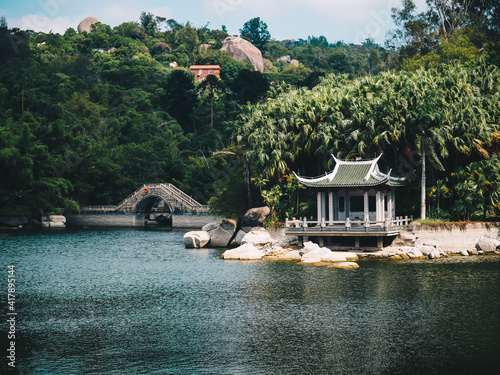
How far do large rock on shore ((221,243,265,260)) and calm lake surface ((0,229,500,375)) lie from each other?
4.75 feet

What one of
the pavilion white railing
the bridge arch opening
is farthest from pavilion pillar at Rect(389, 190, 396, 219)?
the bridge arch opening

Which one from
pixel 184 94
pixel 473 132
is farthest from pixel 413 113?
pixel 184 94

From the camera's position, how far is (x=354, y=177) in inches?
1977

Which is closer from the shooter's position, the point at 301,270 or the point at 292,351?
the point at 292,351

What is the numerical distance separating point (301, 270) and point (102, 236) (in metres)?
37.5

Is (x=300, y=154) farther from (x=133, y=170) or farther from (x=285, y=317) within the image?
(x=133, y=170)

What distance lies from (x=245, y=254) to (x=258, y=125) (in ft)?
60.9

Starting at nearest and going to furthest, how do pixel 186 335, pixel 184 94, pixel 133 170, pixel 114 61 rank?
pixel 186 335 < pixel 133 170 < pixel 184 94 < pixel 114 61

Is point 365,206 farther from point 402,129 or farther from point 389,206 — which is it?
point 402,129

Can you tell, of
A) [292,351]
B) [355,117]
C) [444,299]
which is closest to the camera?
[292,351]

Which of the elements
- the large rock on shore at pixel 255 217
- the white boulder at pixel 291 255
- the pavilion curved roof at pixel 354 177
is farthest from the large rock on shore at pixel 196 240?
the pavilion curved roof at pixel 354 177

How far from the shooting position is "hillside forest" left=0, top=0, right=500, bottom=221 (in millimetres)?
52000

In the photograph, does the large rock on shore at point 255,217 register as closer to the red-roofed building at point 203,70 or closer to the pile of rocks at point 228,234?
the pile of rocks at point 228,234

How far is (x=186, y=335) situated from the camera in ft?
87.2
